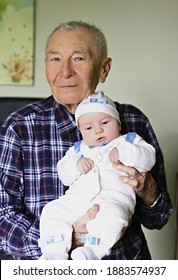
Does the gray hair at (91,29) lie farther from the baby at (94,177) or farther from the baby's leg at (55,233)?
the baby's leg at (55,233)

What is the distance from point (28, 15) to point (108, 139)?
1216 millimetres

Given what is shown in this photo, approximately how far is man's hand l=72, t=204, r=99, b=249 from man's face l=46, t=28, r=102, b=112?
0.89 feet

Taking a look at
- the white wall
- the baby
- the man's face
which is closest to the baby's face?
the baby

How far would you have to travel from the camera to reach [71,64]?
978 millimetres

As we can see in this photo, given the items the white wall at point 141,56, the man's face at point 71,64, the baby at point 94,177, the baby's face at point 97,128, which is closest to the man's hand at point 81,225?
the baby at point 94,177

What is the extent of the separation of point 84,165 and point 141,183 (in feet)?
0.41

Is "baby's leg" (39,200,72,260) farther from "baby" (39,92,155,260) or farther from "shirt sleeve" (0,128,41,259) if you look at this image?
"shirt sleeve" (0,128,41,259)

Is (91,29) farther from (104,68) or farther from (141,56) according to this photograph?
(141,56)

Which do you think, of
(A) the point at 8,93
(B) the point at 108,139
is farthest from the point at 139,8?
(B) the point at 108,139

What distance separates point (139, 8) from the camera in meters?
1.95

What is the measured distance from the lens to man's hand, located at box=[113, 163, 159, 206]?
86cm

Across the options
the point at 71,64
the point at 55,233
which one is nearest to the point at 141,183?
the point at 55,233

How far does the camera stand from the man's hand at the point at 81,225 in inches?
32.9

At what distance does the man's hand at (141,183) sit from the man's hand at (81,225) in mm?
83
